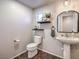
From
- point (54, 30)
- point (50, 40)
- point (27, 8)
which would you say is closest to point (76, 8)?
A: point (54, 30)

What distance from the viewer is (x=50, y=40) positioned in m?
3.31

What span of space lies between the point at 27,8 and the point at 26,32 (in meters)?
1.12

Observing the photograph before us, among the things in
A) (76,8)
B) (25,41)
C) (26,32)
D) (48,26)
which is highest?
(76,8)

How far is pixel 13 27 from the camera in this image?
2.77m

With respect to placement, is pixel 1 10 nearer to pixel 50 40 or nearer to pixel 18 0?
pixel 18 0

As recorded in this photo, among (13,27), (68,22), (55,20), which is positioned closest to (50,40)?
(55,20)

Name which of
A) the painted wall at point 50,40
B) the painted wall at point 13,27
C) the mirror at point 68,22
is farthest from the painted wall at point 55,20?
the painted wall at point 13,27

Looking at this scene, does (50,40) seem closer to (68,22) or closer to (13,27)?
(68,22)

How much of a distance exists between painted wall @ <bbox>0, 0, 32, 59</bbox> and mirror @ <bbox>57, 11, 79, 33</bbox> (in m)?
1.49

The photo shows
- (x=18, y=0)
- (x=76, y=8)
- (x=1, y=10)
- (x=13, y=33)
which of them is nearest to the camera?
(x=1, y=10)

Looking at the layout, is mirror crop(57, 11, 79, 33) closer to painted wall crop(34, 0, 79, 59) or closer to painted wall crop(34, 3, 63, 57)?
painted wall crop(34, 0, 79, 59)

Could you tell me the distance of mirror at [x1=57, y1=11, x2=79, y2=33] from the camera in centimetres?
256

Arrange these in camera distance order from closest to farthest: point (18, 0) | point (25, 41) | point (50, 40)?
point (18, 0), point (50, 40), point (25, 41)

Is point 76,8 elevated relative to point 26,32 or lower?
elevated
